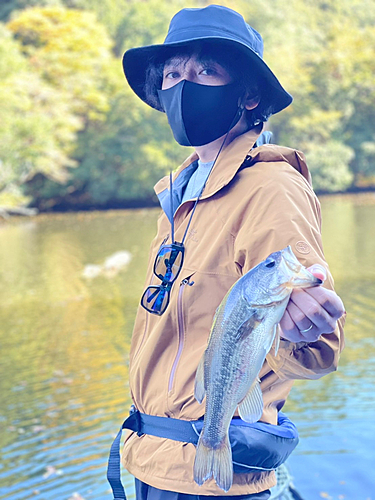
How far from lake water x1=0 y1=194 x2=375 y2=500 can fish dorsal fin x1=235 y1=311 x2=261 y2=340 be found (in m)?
3.72

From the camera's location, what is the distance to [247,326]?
141 centimetres

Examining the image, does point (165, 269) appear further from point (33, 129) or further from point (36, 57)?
point (36, 57)

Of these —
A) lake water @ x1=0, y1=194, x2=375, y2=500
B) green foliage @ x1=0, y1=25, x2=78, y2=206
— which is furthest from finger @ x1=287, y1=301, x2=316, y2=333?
green foliage @ x1=0, y1=25, x2=78, y2=206

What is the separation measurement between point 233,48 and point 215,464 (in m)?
1.19

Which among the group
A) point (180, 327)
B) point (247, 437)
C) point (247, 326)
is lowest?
point (247, 437)

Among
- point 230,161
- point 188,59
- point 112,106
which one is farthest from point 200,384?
point 112,106

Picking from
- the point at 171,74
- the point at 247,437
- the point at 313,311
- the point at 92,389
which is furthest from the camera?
the point at 92,389

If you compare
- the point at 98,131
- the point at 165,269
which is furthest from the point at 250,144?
the point at 98,131

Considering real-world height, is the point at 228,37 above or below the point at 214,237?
above

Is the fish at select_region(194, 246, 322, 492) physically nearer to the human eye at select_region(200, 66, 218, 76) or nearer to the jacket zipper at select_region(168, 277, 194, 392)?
the jacket zipper at select_region(168, 277, 194, 392)

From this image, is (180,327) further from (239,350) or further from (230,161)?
(230,161)

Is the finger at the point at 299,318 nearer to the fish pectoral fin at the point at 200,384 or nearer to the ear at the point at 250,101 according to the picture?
the fish pectoral fin at the point at 200,384

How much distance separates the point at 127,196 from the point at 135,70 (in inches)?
1391

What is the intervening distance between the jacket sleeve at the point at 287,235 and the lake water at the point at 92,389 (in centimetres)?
361
